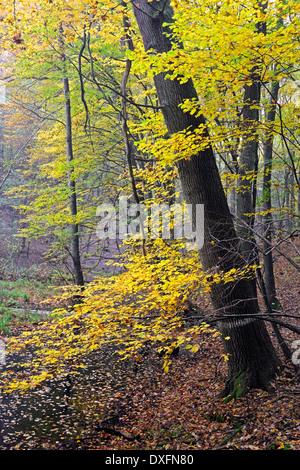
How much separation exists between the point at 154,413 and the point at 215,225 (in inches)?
138

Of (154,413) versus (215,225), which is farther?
(154,413)

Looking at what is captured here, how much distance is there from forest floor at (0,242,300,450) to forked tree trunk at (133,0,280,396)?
344 millimetres

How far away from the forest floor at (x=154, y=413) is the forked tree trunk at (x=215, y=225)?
1.13ft

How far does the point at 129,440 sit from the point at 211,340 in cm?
405

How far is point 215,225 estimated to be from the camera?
4.96m

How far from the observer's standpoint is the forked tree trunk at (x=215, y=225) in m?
4.91

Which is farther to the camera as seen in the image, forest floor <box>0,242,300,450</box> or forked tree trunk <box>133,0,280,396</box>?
forked tree trunk <box>133,0,280,396</box>

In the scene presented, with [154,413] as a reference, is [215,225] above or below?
above

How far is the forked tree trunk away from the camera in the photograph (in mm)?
4914

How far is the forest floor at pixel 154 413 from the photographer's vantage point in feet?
14.2

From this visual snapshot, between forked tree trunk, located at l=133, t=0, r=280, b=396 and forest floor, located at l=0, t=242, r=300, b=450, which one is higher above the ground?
forked tree trunk, located at l=133, t=0, r=280, b=396

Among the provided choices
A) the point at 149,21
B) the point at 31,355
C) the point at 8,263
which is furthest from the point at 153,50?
the point at 8,263

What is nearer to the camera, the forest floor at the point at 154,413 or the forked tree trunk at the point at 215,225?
the forest floor at the point at 154,413

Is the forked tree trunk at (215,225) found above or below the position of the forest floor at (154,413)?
above
